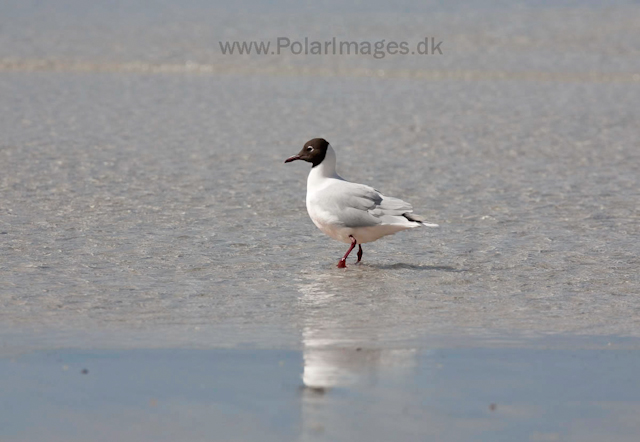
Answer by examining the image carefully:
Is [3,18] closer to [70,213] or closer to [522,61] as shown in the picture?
[522,61]

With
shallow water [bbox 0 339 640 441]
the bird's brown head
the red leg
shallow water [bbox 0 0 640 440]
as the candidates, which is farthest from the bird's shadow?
shallow water [bbox 0 339 640 441]

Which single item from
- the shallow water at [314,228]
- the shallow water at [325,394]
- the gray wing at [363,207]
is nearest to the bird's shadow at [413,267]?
the shallow water at [314,228]

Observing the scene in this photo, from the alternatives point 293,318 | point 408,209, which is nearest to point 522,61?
point 408,209

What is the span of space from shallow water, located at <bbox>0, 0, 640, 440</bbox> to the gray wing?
0.36 meters

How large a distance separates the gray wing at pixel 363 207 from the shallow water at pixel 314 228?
1.20ft

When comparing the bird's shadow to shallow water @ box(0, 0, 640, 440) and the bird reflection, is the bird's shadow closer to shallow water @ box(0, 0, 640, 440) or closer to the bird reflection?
shallow water @ box(0, 0, 640, 440)

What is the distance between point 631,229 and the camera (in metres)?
8.76

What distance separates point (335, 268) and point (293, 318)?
5.27 ft

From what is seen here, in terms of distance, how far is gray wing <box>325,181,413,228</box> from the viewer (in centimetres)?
751

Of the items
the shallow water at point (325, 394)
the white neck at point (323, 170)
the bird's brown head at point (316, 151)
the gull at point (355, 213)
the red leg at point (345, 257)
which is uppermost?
the bird's brown head at point (316, 151)

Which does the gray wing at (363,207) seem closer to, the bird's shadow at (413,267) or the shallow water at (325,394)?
the bird's shadow at (413,267)

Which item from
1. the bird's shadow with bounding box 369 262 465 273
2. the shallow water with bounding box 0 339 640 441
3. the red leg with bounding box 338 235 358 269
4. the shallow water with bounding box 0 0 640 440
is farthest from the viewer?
the red leg with bounding box 338 235 358 269

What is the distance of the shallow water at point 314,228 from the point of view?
17.4 ft

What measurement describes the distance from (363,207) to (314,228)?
1.39 m
